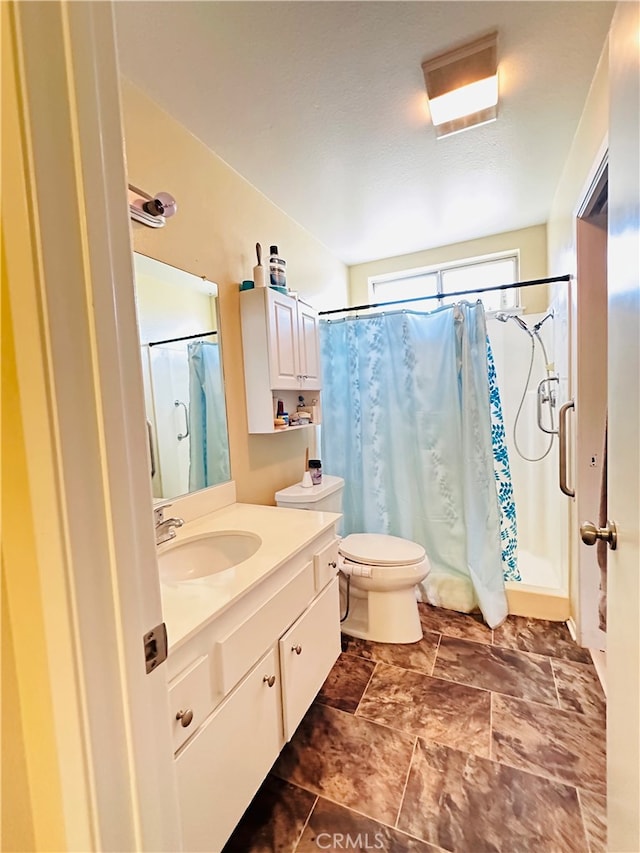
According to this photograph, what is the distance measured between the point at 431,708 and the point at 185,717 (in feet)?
3.84

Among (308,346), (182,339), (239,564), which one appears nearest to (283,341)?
(308,346)

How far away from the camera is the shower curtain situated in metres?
2.16

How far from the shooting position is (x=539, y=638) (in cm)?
191

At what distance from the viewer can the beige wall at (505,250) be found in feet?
8.36

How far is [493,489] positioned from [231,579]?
5.58ft

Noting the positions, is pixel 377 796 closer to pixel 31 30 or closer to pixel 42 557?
pixel 42 557

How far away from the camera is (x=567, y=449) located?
74.3 inches

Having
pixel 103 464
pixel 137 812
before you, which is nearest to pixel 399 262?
pixel 103 464

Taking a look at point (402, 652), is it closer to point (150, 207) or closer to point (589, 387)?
point (589, 387)

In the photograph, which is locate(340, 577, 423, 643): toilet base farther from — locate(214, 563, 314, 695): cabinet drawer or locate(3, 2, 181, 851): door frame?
locate(3, 2, 181, 851): door frame

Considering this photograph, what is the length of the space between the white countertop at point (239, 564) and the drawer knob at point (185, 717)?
15 centimetres

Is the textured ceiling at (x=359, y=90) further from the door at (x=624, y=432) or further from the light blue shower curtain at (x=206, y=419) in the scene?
the light blue shower curtain at (x=206, y=419)

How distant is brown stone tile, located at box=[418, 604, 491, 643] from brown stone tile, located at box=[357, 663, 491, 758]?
38cm

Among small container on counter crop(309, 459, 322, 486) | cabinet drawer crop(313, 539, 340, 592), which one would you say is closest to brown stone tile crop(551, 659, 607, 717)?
cabinet drawer crop(313, 539, 340, 592)
